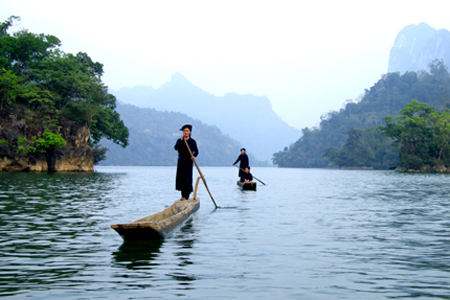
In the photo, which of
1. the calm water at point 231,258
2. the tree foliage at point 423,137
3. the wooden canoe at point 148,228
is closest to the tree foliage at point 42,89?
the calm water at point 231,258

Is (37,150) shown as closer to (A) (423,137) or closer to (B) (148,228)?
(B) (148,228)

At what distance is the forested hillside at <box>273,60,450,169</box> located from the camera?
145 m

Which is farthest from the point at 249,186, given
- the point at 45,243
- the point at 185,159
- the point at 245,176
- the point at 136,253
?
the point at 136,253

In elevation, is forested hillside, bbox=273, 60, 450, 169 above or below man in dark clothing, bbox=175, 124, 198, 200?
above

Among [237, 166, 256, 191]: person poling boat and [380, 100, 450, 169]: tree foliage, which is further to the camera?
[380, 100, 450, 169]: tree foliage

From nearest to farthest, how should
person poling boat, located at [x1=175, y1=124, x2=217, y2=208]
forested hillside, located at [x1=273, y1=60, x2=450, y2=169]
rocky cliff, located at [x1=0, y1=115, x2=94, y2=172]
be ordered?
person poling boat, located at [x1=175, y1=124, x2=217, y2=208], rocky cliff, located at [x1=0, y1=115, x2=94, y2=172], forested hillside, located at [x1=273, y1=60, x2=450, y2=169]

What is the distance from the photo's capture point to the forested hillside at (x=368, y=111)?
477 feet

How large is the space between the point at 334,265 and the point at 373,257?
104 centimetres

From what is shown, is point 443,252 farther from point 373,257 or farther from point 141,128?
point 141,128

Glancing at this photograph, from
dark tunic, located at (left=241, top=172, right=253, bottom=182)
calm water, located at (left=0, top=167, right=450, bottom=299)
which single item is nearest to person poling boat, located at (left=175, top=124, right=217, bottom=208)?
calm water, located at (left=0, top=167, right=450, bottom=299)

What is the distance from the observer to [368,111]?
156500 millimetres

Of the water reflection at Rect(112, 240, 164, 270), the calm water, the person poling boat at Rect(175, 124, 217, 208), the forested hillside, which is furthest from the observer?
the forested hillside

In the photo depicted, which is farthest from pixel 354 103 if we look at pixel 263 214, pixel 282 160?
pixel 263 214

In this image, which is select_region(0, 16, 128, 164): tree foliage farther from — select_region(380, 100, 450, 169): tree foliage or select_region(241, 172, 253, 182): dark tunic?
select_region(380, 100, 450, 169): tree foliage
